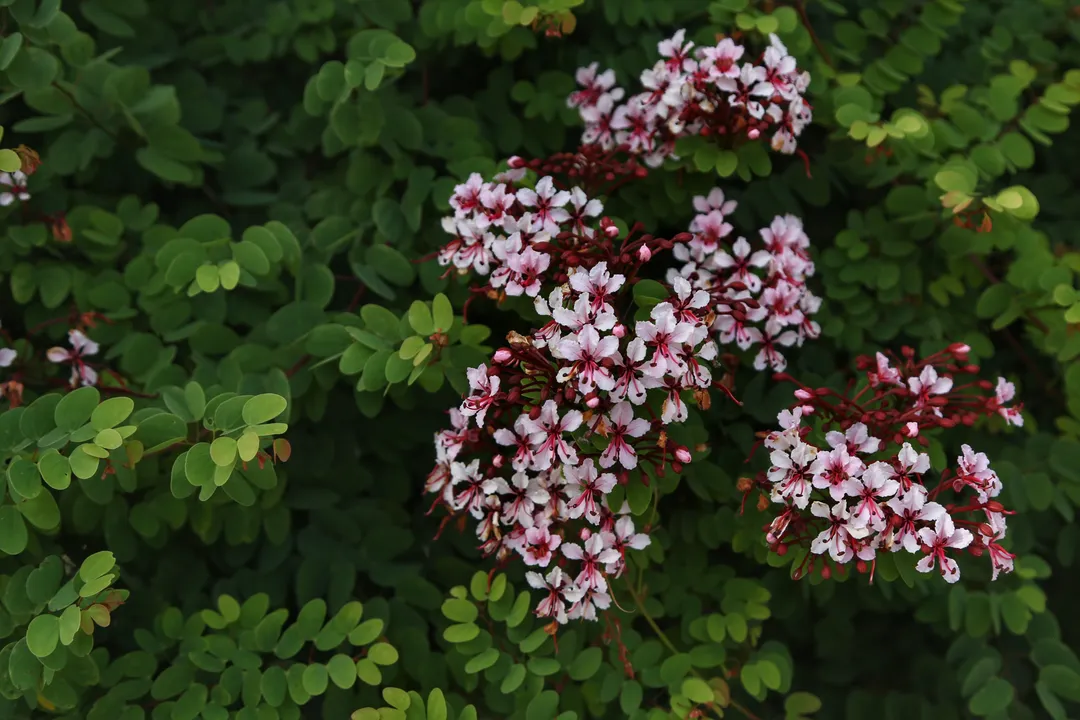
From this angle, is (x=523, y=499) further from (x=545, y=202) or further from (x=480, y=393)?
(x=545, y=202)

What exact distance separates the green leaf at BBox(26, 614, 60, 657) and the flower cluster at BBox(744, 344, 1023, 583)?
4.01ft

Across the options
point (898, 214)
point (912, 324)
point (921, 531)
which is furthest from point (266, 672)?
point (898, 214)

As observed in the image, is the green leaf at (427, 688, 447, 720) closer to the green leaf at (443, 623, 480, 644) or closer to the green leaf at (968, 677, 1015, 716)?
the green leaf at (443, 623, 480, 644)

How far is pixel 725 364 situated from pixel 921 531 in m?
0.52

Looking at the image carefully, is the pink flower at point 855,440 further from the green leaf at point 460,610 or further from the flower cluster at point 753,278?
the green leaf at point 460,610

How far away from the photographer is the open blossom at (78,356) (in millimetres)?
1724

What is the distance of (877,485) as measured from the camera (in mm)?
1342

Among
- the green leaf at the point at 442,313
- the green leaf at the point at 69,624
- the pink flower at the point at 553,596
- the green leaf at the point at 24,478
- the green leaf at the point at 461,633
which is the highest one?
the green leaf at the point at 442,313

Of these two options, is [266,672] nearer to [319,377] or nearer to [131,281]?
[319,377]

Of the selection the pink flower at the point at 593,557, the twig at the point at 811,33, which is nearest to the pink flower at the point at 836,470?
the pink flower at the point at 593,557

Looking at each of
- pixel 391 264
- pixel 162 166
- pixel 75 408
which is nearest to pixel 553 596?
pixel 391 264

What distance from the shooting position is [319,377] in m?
1.73

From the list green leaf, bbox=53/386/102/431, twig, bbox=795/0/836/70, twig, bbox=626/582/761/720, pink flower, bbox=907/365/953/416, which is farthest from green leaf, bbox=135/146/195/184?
pink flower, bbox=907/365/953/416

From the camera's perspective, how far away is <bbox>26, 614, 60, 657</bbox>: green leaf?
137cm
